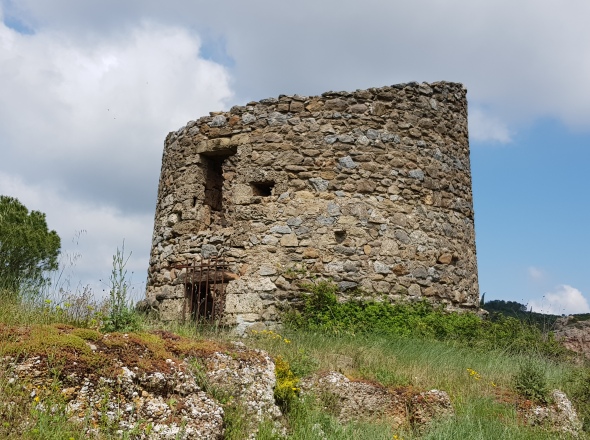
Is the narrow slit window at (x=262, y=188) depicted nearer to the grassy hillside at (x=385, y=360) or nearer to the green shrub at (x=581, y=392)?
the grassy hillside at (x=385, y=360)

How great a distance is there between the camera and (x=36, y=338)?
463cm

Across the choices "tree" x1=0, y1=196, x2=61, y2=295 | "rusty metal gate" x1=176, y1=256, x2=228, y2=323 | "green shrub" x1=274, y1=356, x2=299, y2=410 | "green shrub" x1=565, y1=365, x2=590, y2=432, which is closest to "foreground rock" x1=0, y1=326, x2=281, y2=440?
"green shrub" x1=274, y1=356, x2=299, y2=410

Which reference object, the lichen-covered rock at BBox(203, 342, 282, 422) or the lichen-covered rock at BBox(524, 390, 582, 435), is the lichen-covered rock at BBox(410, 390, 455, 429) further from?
the lichen-covered rock at BBox(203, 342, 282, 422)

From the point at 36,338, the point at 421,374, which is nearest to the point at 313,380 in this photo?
the point at 421,374

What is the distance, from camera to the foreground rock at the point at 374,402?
601 centimetres

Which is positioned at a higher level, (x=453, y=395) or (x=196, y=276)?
(x=196, y=276)

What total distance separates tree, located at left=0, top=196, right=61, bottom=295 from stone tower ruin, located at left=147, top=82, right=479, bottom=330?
6.11 metres

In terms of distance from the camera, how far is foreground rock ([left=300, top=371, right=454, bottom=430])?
6.01 meters

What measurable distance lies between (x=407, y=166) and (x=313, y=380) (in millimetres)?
5010

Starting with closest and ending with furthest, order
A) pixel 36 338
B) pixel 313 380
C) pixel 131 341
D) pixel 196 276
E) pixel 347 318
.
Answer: pixel 36 338 < pixel 131 341 < pixel 313 380 < pixel 347 318 < pixel 196 276

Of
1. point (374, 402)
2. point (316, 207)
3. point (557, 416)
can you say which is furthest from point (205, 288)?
point (557, 416)

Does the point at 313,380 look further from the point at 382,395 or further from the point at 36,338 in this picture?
the point at 36,338

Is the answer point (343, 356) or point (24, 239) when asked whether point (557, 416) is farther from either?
point (24, 239)

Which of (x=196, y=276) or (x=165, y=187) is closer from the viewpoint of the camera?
(x=196, y=276)
